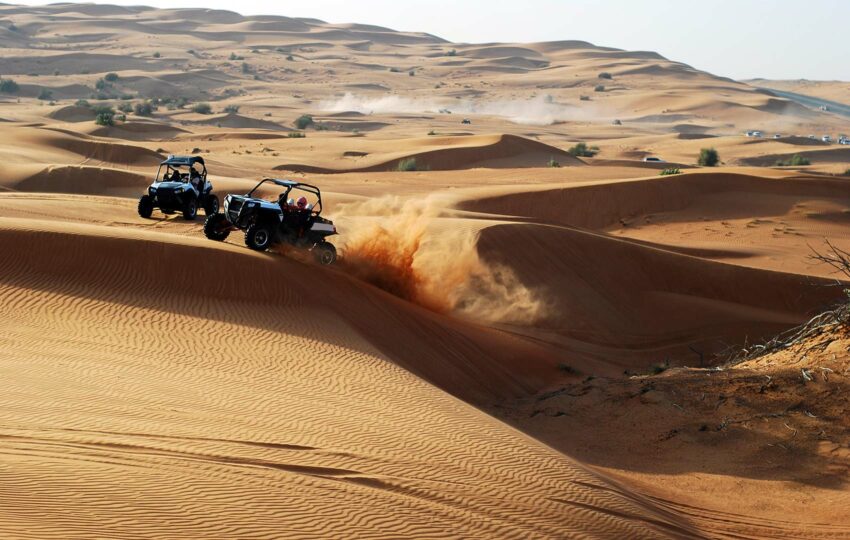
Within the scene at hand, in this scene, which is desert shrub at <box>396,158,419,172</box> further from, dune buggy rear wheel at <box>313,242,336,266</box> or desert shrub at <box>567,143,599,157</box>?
dune buggy rear wheel at <box>313,242,336,266</box>

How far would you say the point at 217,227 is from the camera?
18.8 metres

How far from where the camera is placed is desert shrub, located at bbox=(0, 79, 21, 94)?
287 feet

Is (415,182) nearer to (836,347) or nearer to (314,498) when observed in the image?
(836,347)

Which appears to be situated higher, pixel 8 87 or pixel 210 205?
pixel 210 205

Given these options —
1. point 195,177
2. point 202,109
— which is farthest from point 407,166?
point 202,109

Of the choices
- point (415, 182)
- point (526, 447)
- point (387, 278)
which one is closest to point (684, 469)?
point (526, 447)

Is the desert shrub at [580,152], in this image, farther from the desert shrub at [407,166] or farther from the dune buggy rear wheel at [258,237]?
the dune buggy rear wheel at [258,237]

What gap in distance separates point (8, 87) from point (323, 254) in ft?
258

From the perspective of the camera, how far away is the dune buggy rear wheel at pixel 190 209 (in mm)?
23844

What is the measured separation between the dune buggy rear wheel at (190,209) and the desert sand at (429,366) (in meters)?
0.50

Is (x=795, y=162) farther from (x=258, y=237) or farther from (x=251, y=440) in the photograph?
(x=251, y=440)

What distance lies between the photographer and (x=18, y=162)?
112 feet

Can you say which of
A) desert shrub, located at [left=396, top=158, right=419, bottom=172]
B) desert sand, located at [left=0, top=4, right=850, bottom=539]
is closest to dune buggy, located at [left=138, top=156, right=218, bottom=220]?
desert sand, located at [left=0, top=4, right=850, bottom=539]

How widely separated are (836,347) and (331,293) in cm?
741
